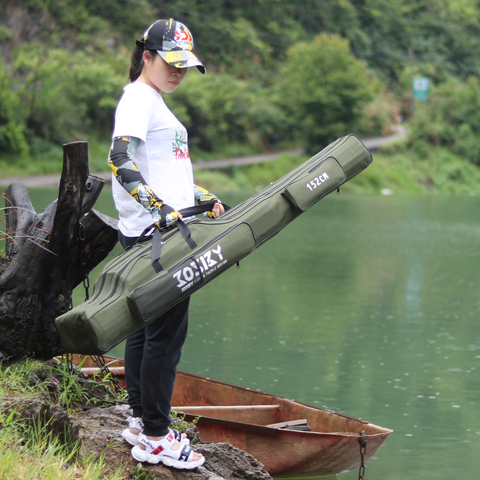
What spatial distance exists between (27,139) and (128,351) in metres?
31.4

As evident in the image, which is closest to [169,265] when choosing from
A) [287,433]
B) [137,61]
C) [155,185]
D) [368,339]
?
[155,185]

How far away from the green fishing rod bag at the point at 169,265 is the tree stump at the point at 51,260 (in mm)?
913

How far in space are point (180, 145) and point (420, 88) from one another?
2109 inches

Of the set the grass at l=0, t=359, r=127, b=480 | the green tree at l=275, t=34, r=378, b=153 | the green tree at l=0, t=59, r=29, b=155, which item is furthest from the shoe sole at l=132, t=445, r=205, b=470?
the green tree at l=275, t=34, r=378, b=153

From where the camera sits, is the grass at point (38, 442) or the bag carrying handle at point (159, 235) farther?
the bag carrying handle at point (159, 235)

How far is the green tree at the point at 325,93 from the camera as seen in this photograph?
142 feet

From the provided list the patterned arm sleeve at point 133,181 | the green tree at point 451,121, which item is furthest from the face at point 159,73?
the green tree at point 451,121

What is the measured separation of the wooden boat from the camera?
4.06 m

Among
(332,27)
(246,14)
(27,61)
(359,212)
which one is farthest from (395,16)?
(359,212)

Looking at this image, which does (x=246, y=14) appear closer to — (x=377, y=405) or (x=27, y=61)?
(x=27, y=61)

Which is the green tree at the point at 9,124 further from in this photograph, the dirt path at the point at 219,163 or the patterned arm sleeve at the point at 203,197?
the patterned arm sleeve at the point at 203,197

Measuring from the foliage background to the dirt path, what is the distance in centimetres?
89

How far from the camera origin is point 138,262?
314cm

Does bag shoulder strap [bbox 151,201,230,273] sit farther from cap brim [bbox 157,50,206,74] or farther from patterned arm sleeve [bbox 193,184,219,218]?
cap brim [bbox 157,50,206,74]
